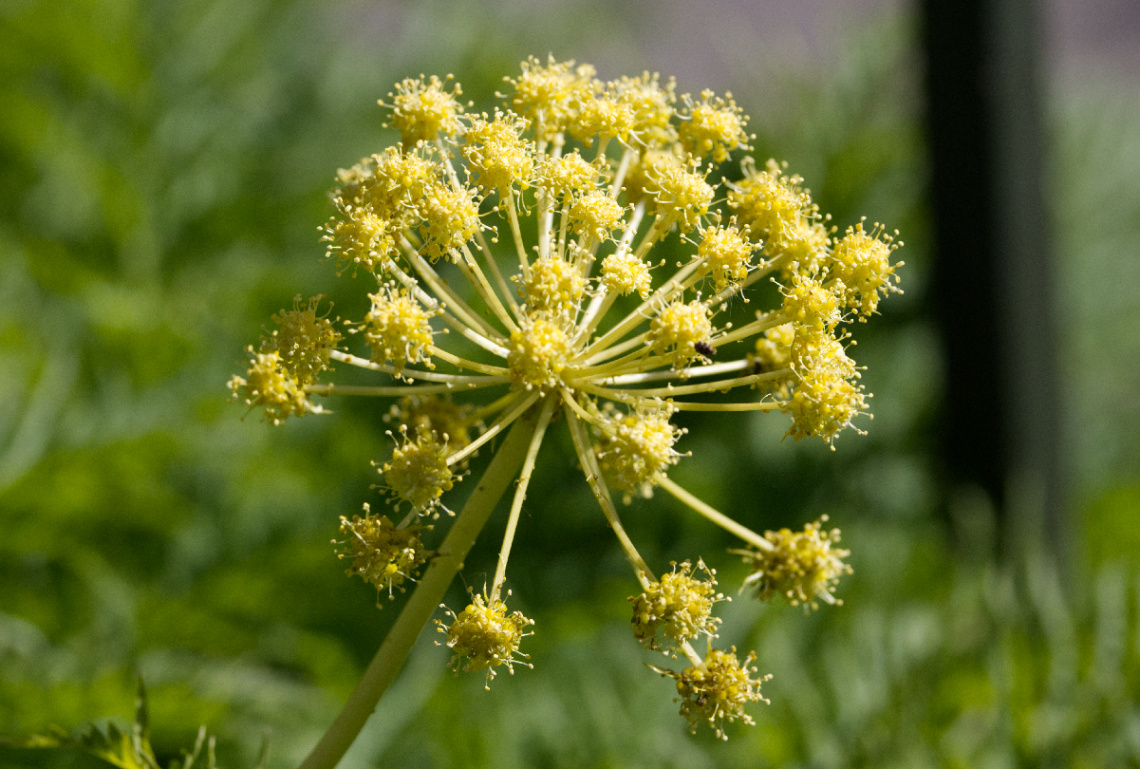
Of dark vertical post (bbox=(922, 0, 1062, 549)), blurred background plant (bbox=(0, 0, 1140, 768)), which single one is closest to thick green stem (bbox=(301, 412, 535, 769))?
blurred background plant (bbox=(0, 0, 1140, 768))

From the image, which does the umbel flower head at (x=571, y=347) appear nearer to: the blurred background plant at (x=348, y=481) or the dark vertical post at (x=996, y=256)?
the blurred background plant at (x=348, y=481)

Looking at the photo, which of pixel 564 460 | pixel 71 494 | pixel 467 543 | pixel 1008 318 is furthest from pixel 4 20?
pixel 1008 318

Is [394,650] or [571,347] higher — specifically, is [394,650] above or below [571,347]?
below

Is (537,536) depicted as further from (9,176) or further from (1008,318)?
(9,176)

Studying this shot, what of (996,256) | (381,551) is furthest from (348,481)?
(996,256)

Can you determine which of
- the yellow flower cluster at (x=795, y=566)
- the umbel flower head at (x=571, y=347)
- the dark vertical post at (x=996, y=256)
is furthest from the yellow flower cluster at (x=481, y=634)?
the dark vertical post at (x=996, y=256)

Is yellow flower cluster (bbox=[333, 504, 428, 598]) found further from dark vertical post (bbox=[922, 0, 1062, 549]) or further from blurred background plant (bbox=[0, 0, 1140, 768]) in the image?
dark vertical post (bbox=[922, 0, 1062, 549])

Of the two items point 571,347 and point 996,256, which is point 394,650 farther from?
point 996,256
